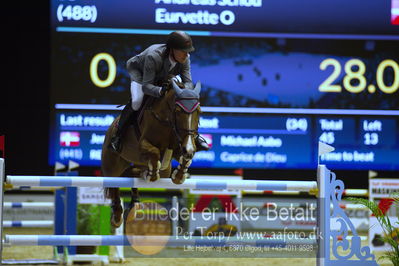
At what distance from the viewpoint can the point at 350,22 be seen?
7242 mm

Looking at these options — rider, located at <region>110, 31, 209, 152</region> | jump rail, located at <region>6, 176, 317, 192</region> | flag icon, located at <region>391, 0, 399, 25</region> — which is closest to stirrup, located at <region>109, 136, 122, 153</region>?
rider, located at <region>110, 31, 209, 152</region>

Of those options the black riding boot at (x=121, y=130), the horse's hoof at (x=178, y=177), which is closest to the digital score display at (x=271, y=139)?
the black riding boot at (x=121, y=130)

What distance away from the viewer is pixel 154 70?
4.06m

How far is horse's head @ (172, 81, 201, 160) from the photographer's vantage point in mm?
3670

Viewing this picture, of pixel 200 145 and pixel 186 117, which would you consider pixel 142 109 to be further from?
pixel 186 117

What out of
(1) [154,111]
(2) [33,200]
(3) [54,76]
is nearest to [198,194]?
(3) [54,76]

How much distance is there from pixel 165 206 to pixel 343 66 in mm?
2785

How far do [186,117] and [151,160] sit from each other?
356mm

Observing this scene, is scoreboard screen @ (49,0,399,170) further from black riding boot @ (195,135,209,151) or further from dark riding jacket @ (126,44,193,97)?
black riding boot @ (195,135,209,151)

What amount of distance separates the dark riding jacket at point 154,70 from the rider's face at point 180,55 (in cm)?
6

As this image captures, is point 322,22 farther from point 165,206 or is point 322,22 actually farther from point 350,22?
point 165,206

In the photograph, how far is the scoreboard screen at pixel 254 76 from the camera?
6.98 metres

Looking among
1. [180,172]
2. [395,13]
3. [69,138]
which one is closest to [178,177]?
[180,172]

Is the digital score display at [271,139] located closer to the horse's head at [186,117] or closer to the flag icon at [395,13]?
the flag icon at [395,13]
